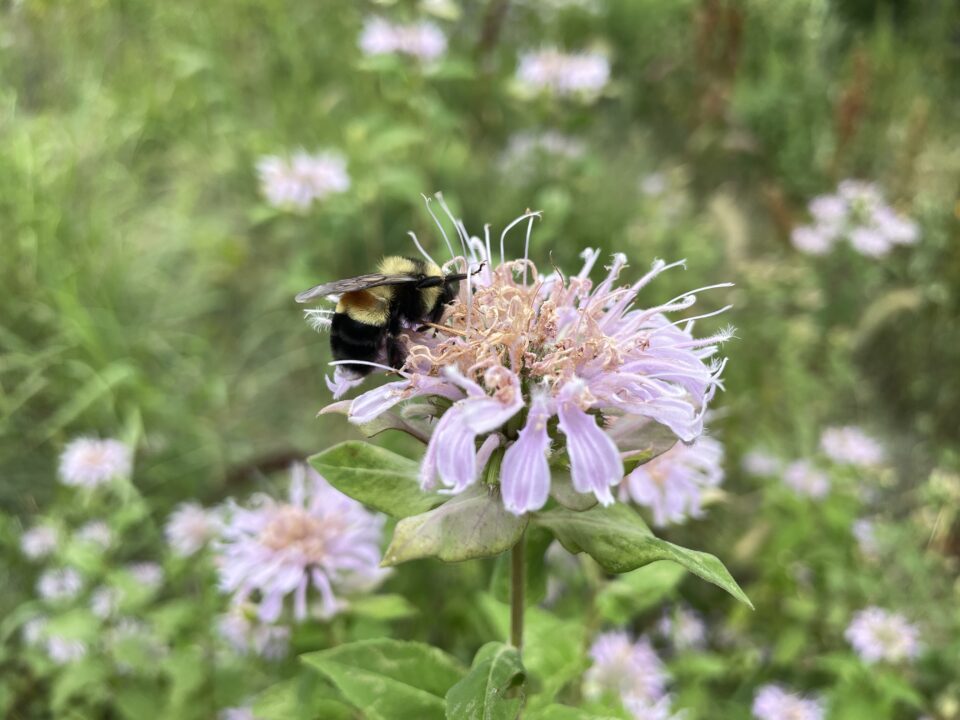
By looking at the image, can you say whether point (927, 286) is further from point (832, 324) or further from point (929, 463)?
point (929, 463)

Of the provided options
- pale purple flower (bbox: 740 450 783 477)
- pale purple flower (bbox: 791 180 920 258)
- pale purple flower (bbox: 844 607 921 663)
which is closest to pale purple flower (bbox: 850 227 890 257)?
pale purple flower (bbox: 791 180 920 258)

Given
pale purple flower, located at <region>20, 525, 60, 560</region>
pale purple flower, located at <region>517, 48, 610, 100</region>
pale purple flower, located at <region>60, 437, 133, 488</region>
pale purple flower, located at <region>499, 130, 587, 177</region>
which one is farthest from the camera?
A: pale purple flower, located at <region>499, 130, 587, 177</region>

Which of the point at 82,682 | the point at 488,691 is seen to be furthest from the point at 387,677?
the point at 82,682

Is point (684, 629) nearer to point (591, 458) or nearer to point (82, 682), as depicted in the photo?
point (591, 458)

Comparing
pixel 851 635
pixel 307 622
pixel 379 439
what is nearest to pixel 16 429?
pixel 379 439

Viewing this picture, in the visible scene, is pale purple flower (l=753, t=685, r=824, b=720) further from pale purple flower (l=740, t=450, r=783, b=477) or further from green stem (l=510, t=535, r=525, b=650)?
green stem (l=510, t=535, r=525, b=650)

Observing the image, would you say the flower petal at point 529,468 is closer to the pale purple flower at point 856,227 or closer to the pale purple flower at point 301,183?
the pale purple flower at point 301,183
